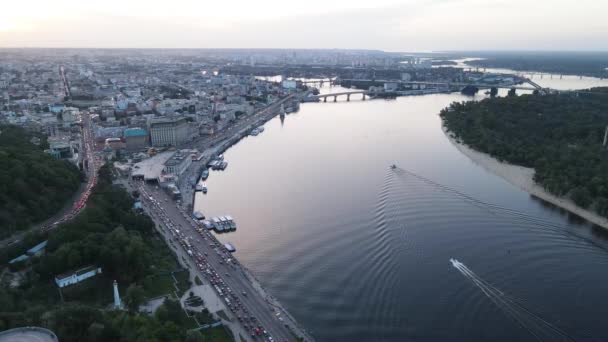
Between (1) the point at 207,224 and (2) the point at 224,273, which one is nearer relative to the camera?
(2) the point at 224,273

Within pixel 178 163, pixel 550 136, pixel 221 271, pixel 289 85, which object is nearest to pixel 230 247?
pixel 221 271

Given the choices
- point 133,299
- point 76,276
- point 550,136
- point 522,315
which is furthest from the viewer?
point 550,136

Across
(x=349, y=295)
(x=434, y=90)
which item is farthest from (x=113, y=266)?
(x=434, y=90)

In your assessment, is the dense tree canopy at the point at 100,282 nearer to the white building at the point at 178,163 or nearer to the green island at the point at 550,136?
the white building at the point at 178,163

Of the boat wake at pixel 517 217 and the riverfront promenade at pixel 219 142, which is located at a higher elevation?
the boat wake at pixel 517 217

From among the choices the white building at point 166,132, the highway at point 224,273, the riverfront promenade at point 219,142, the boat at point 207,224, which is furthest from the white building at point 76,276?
the white building at point 166,132

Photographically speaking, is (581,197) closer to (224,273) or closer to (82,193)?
(224,273)

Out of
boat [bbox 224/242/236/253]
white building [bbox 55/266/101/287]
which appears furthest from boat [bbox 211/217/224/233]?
white building [bbox 55/266/101/287]
